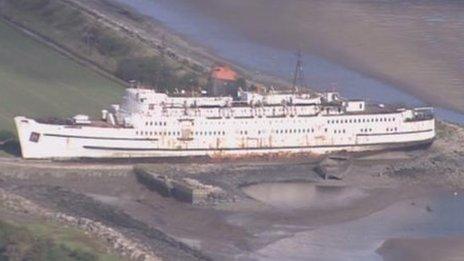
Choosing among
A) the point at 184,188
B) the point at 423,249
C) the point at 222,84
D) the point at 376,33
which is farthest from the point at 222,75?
the point at 376,33

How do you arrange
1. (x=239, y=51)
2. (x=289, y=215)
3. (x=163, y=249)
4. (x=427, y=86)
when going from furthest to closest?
(x=239, y=51)
(x=427, y=86)
(x=289, y=215)
(x=163, y=249)

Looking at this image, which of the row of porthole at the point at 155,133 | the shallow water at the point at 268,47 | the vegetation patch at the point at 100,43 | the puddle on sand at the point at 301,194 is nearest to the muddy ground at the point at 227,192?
the puddle on sand at the point at 301,194

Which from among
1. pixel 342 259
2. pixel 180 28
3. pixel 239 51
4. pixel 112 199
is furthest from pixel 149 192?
pixel 180 28

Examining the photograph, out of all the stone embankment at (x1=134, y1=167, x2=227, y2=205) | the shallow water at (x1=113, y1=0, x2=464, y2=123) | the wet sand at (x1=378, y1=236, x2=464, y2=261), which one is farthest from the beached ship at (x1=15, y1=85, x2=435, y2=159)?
Result: the wet sand at (x1=378, y1=236, x2=464, y2=261)

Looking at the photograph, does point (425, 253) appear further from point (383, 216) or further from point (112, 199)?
point (112, 199)

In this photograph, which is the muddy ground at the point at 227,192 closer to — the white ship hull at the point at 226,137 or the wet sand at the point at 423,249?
the white ship hull at the point at 226,137
